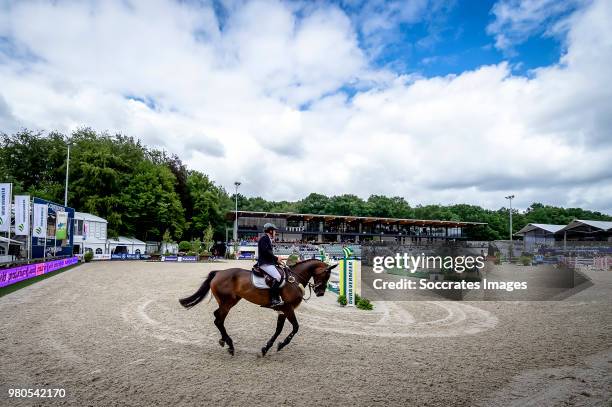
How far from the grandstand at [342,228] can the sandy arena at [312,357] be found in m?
49.5

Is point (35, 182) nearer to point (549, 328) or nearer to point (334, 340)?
point (334, 340)

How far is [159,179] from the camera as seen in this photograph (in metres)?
56.1

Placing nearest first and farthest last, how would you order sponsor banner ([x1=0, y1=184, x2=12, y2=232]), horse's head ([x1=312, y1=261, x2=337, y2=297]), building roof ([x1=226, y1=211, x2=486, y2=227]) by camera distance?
horse's head ([x1=312, y1=261, x2=337, y2=297]) < sponsor banner ([x1=0, y1=184, x2=12, y2=232]) < building roof ([x1=226, y1=211, x2=486, y2=227])

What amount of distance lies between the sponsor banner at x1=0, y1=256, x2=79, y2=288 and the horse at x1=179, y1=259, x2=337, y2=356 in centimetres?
1542

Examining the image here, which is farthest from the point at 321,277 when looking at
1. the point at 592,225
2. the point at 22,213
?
the point at 592,225

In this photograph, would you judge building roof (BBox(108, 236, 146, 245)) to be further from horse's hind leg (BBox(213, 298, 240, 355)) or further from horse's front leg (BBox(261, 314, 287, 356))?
horse's front leg (BBox(261, 314, 287, 356))

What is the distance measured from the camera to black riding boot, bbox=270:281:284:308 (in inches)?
275

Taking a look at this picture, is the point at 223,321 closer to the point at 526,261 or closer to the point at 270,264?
the point at 270,264

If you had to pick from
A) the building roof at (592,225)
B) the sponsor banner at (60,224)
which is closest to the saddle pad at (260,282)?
the sponsor banner at (60,224)

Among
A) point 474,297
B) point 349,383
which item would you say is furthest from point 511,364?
point 474,297

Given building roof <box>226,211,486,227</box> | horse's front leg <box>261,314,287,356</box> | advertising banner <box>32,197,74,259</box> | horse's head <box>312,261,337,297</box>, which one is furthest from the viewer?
building roof <box>226,211,486,227</box>

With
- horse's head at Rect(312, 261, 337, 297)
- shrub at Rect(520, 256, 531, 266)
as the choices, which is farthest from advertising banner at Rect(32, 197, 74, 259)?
shrub at Rect(520, 256, 531, 266)

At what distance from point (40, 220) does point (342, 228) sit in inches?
2075

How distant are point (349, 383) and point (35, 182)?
67.9 m
